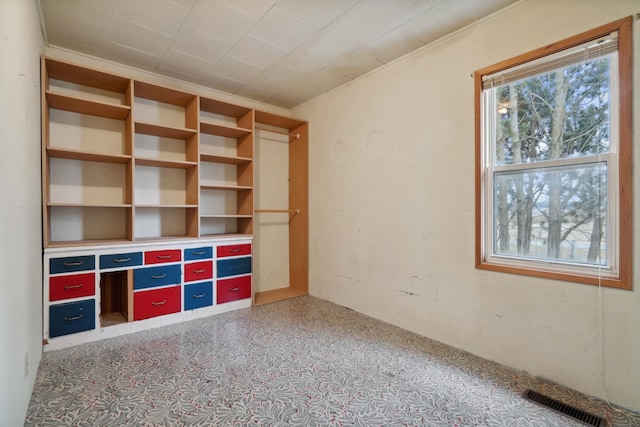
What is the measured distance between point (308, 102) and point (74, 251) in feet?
10.0

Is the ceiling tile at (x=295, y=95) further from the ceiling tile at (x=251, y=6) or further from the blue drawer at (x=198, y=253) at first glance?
the blue drawer at (x=198, y=253)

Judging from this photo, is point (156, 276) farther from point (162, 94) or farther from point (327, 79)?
point (327, 79)

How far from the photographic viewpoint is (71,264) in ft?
7.97

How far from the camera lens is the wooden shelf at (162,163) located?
2.90 metres

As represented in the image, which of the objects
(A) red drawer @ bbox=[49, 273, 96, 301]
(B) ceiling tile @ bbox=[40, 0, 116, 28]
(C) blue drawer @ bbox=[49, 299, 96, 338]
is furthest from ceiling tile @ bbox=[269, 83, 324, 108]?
(C) blue drawer @ bbox=[49, 299, 96, 338]

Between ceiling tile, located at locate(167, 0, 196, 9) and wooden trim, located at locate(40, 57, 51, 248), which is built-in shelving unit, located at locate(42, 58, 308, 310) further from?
ceiling tile, located at locate(167, 0, 196, 9)

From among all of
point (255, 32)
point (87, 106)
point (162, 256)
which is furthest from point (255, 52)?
point (162, 256)

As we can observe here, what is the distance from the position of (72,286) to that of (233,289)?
56.6 inches

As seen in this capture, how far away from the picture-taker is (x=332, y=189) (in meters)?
3.65

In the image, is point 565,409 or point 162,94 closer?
point 565,409

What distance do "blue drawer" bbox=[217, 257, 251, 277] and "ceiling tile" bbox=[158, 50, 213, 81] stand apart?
2.07m

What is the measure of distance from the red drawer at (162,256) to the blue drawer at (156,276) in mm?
60

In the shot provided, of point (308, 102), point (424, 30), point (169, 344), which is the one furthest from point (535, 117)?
point (169, 344)

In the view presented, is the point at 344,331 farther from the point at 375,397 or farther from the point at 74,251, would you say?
the point at 74,251
